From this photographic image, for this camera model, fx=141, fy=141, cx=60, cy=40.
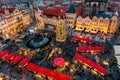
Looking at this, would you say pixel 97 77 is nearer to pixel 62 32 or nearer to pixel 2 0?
pixel 62 32

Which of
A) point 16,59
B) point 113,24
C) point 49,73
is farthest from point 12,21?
point 113,24

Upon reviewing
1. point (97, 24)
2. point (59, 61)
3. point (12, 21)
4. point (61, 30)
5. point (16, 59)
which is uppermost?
point (12, 21)

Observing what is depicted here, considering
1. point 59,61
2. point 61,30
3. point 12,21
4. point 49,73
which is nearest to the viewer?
point 49,73

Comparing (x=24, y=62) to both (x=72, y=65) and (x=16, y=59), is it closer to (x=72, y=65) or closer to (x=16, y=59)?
(x=16, y=59)

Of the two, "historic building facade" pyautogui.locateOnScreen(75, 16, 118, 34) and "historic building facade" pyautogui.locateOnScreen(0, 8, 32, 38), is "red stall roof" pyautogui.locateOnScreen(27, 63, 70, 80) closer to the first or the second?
"historic building facade" pyautogui.locateOnScreen(0, 8, 32, 38)

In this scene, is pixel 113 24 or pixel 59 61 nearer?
pixel 59 61

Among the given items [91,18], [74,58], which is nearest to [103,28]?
[91,18]

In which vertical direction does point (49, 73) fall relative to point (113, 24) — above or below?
below

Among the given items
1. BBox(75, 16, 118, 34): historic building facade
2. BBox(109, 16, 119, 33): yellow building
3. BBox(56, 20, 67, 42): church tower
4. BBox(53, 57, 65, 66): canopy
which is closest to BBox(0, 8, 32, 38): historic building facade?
BBox(56, 20, 67, 42): church tower

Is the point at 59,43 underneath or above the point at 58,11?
underneath
